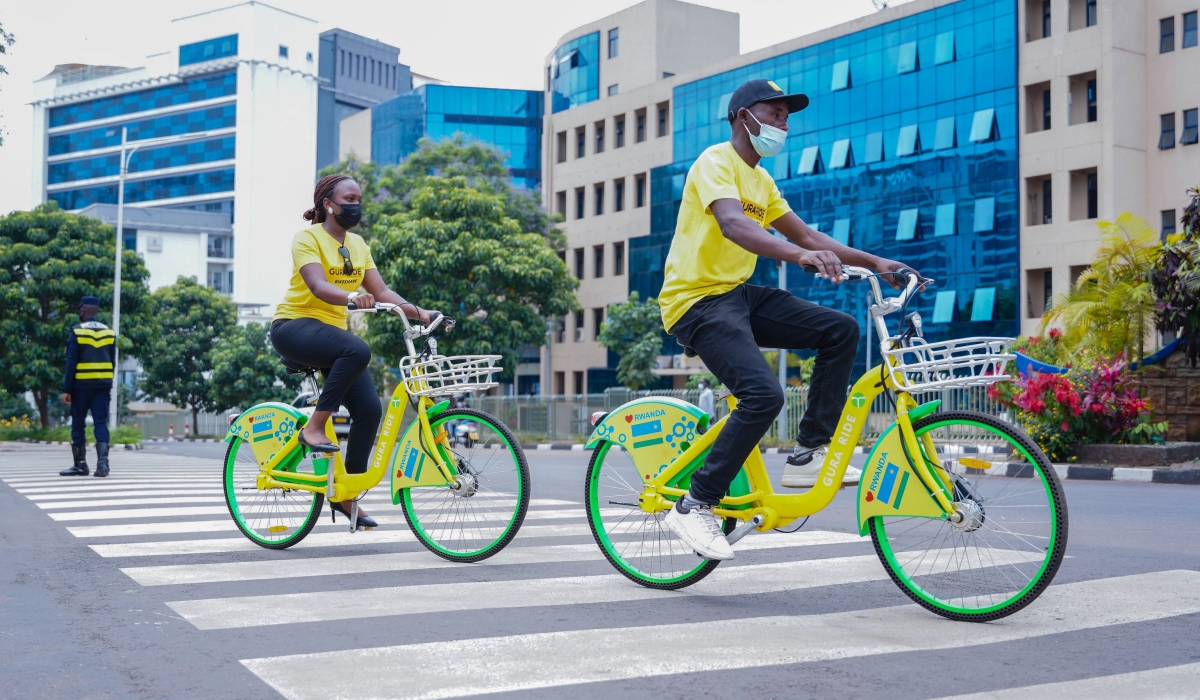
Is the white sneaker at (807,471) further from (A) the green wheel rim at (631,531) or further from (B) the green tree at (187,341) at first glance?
(B) the green tree at (187,341)

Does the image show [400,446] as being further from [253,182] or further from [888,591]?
[253,182]

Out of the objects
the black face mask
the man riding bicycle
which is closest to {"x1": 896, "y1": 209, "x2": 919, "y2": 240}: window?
the black face mask

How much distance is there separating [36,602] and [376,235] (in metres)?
36.6

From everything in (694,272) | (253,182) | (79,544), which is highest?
(253,182)

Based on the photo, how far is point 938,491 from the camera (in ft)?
14.1

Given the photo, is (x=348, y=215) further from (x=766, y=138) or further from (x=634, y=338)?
(x=634, y=338)

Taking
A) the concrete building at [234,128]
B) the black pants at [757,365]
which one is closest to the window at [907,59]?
the black pants at [757,365]

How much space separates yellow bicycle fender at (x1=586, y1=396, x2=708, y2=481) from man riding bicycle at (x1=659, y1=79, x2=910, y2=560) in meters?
0.32

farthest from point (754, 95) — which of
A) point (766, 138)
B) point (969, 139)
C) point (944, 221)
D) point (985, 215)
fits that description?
point (944, 221)

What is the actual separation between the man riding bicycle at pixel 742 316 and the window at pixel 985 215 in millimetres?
36842

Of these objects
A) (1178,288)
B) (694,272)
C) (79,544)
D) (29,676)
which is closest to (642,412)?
(694,272)

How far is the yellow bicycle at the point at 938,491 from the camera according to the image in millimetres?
4148

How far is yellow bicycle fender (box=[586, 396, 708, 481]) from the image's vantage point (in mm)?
5164

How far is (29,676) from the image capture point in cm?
350
